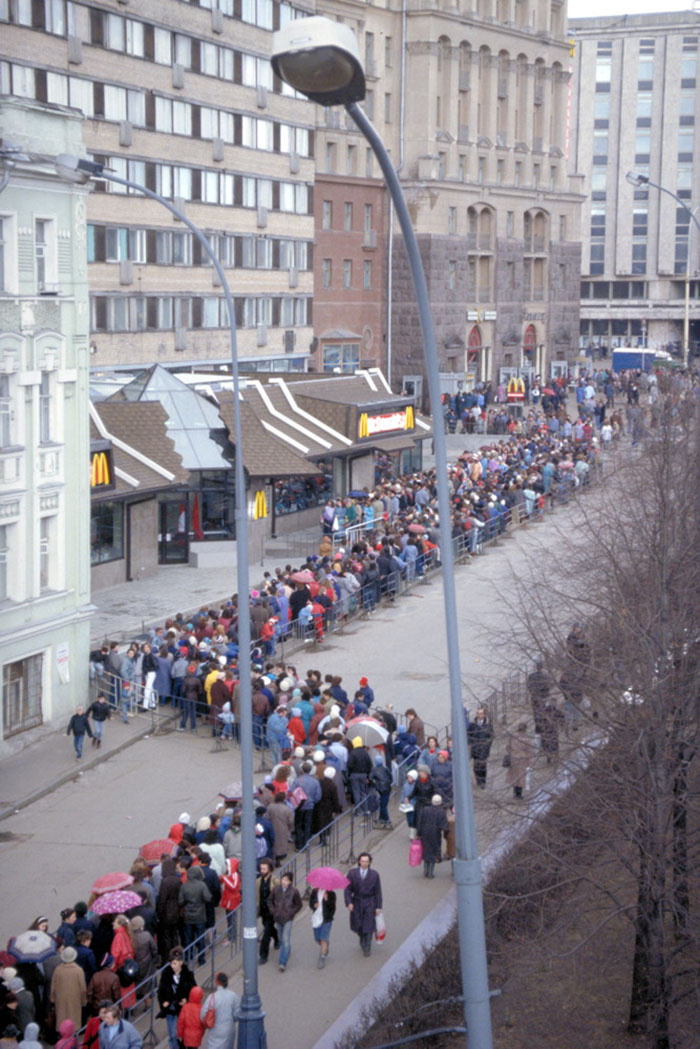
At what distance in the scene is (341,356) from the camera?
226 feet

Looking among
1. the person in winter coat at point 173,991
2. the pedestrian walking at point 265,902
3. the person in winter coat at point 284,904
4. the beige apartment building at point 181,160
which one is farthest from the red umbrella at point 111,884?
the beige apartment building at point 181,160

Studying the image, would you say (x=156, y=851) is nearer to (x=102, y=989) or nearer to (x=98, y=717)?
(x=102, y=989)

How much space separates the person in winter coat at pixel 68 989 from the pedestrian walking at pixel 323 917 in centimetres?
315

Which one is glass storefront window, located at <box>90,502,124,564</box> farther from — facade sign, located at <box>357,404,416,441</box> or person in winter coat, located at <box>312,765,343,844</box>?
person in winter coat, located at <box>312,765,343,844</box>

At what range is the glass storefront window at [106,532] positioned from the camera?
113 feet

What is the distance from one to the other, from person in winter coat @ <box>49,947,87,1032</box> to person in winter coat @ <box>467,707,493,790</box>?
6781mm

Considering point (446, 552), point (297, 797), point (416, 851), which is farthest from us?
point (297, 797)

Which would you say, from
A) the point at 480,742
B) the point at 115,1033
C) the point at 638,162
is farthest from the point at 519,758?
the point at 638,162

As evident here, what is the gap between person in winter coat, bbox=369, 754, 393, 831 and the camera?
67.2 ft

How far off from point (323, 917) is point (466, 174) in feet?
206

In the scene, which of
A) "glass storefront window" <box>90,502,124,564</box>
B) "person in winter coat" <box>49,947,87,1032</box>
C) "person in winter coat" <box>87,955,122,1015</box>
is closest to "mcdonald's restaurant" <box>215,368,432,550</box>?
"glass storefront window" <box>90,502,124,564</box>

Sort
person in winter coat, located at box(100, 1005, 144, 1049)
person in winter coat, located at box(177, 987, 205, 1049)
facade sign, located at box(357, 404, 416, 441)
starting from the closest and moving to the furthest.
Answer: person in winter coat, located at box(100, 1005, 144, 1049)
person in winter coat, located at box(177, 987, 205, 1049)
facade sign, located at box(357, 404, 416, 441)

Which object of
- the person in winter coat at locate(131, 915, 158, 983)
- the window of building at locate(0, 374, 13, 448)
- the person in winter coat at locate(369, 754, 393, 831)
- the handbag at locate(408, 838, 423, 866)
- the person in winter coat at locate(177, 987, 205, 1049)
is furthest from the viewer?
the window of building at locate(0, 374, 13, 448)

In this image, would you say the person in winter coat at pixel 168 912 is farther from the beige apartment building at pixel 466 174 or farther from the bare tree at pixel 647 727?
the beige apartment building at pixel 466 174
